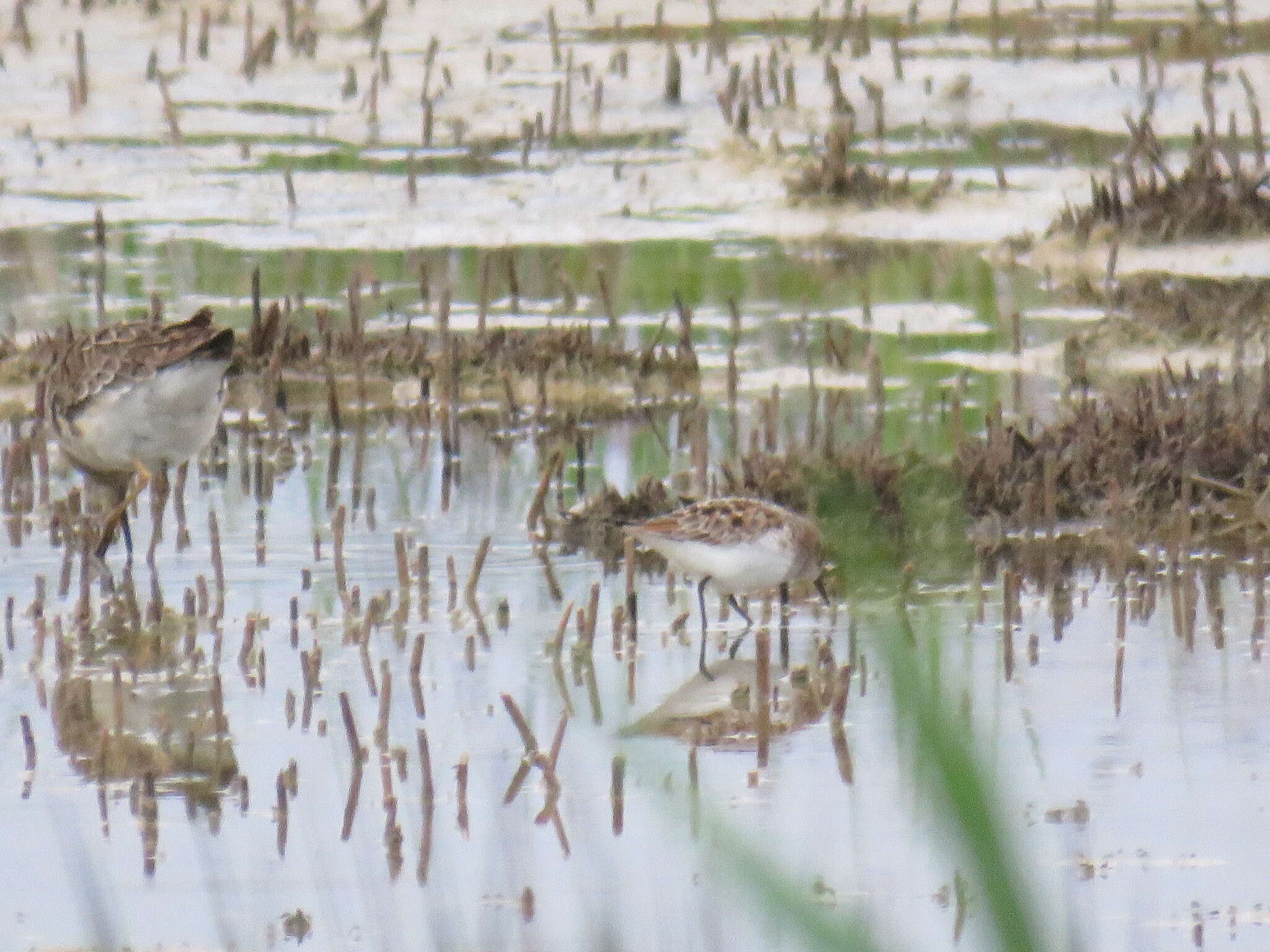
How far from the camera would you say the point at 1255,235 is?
1288cm

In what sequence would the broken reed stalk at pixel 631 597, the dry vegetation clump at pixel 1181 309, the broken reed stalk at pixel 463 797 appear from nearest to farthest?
the broken reed stalk at pixel 463 797 → the broken reed stalk at pixel 631 597 → the dry vegetation clump at pixel 1181 309

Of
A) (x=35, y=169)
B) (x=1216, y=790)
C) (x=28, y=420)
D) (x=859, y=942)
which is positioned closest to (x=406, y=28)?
(x=35, y=169)

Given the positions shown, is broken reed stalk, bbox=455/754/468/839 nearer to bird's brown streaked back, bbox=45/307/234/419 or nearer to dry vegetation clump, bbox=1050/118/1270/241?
bird's brown streaked back, bbox=45/307/234/419

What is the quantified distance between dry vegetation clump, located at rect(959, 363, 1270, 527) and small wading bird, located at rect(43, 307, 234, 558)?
96.1 inches

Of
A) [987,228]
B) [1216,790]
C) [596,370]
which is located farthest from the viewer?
[987,228]

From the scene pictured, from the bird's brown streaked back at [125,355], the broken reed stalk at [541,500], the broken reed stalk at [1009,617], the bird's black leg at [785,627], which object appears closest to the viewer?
the broken reed stalk at [1009,617]

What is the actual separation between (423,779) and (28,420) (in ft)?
17.7

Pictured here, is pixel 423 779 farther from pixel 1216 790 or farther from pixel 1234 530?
pixel 1234 530

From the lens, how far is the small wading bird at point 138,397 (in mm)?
→ 8125

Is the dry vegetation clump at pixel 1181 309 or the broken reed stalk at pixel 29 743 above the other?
the dry vegetation clump at pixel 1181 309

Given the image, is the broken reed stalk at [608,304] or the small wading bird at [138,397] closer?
the small wading bird at [138,397]

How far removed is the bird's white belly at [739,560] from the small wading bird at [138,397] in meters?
1.78

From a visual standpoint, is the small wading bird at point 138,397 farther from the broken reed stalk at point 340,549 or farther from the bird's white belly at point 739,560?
the bird's white belly at point 739,560

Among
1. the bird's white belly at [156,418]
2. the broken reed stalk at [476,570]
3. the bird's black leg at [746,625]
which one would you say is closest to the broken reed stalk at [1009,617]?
the bird's black leg at [746,625]
